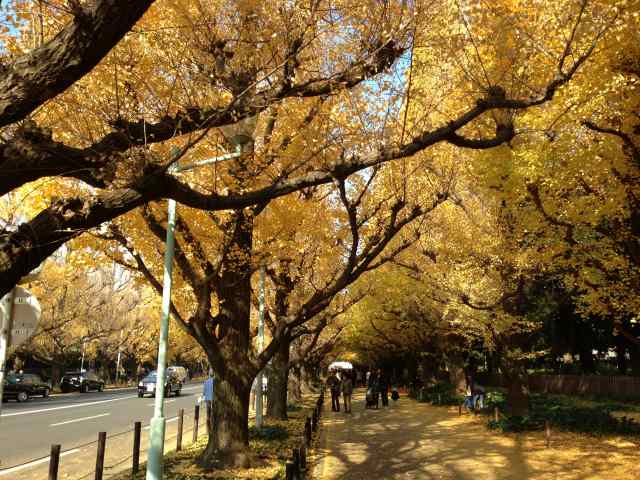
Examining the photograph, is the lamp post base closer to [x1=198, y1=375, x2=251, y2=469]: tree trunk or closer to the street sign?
the street sign

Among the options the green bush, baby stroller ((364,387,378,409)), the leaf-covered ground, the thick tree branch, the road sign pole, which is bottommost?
the leaf-covered ground

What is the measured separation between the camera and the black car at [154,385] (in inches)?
1289

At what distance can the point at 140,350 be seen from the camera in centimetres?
5434

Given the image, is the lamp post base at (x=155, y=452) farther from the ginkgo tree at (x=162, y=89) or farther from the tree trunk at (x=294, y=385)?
the tree trunk at (x=294, y=385)

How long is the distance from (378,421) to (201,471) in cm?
1009

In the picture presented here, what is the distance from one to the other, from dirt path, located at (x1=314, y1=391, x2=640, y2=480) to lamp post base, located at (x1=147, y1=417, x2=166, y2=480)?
3.50 m

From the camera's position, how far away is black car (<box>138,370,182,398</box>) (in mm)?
32750

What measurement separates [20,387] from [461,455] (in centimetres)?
2631

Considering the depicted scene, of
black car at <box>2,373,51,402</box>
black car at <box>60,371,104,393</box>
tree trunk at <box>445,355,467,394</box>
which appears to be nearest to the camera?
tree trunk at <box>445,355,467,394</box>

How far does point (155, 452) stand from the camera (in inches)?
258

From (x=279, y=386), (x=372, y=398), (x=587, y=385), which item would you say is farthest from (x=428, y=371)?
(x=279, y=386)

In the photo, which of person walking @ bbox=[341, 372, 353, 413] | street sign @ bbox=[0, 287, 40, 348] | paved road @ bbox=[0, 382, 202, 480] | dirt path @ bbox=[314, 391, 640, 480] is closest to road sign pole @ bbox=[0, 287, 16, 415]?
street sign @ bbox=[0, 287, 40, 348]

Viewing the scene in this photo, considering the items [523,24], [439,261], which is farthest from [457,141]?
[439,261]

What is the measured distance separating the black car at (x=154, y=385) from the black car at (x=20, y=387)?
5837 mm
